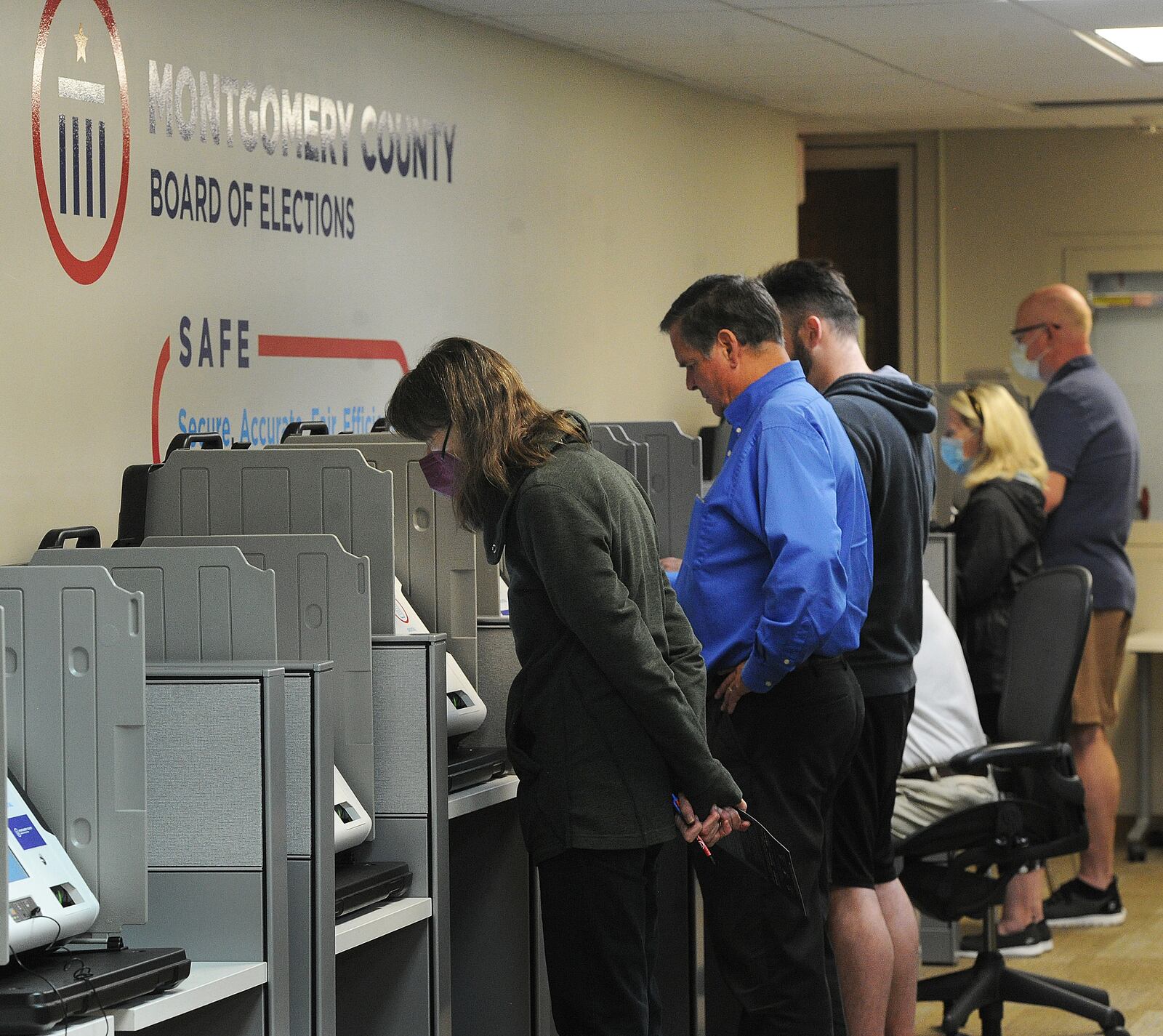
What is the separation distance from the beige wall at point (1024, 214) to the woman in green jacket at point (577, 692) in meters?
4.86

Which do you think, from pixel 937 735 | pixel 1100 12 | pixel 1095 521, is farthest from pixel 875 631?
pixel 1095 521

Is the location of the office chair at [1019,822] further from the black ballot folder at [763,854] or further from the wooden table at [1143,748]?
the wooden table at [1143,748]

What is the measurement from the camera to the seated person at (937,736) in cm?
385

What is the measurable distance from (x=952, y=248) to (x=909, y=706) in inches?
163

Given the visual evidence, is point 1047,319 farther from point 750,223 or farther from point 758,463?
point 758,463

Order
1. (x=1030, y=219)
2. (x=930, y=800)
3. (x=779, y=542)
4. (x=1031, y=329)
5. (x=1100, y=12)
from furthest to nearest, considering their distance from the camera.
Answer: (x=1030, y=219), (x=1031, y=329), (x=1100, y=12), (x=930, y=800), (x=779, y=542)

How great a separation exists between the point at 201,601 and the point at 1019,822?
7.11ft

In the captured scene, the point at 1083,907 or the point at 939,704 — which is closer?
the point at 939,704

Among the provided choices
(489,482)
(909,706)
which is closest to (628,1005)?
(489,482)

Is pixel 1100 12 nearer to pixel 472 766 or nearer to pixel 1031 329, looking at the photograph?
pixel 1031 329

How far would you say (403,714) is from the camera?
2.63m

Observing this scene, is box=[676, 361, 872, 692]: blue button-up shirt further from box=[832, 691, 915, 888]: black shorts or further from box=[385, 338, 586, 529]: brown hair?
box=[385, 338, 586, 529]: brown hair

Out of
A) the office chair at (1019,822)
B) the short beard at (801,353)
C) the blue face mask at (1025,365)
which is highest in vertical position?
the blue face mask at (1025,365)

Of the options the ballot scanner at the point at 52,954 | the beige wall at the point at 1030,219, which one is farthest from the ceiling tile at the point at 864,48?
the ballot scanner at the point at 52,954
